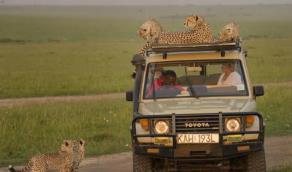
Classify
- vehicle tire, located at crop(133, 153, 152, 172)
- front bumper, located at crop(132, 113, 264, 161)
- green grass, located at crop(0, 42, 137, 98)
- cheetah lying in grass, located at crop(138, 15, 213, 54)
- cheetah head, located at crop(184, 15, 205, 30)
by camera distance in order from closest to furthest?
front bumper, located at crop(132, 113, 264, 161)
vehicle tire, located at crop(133, 153, 152, 172)
cheetah lying in grass, located at crop(138, 15, 213, 54)
cheetah head, located at crop(184, 15, 205, 30)
green grass, located at crop(0, 42, 137, 98)

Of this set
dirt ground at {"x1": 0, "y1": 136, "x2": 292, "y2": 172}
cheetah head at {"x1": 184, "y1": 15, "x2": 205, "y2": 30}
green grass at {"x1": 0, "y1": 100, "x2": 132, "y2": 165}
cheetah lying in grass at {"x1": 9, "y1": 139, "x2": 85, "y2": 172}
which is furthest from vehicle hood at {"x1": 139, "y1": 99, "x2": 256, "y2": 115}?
cheetah head at {"x1": 184, "y1": 15, "x2": 205, "y2": 30}

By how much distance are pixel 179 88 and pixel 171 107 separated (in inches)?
20.0

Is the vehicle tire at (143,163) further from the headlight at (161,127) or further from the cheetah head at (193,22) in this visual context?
the cheetah head at (193,22)

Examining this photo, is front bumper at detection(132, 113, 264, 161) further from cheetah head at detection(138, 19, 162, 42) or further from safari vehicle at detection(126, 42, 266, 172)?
cheetah head at detection(138, 19, 162, 42)

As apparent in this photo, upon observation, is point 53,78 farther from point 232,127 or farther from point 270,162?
point 232,127

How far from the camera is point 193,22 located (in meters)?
12.7

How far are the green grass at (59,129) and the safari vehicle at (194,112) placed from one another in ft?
10.6

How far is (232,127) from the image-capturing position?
8.55 m

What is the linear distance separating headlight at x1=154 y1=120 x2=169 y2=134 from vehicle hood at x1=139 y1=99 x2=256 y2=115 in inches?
5.1

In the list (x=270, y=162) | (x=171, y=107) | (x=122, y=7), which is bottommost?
(x=270, y=162)

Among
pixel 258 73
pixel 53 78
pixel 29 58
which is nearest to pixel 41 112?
pixel 53 78

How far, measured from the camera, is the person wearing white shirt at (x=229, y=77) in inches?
365

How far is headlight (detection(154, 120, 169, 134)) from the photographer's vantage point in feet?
28.3

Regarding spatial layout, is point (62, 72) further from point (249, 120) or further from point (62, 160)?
point (249, 120)
